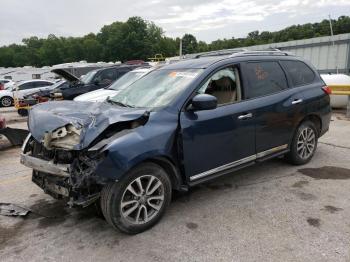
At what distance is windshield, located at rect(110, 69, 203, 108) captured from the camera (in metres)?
4.14

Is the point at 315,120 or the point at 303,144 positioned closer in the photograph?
the point at 303,144

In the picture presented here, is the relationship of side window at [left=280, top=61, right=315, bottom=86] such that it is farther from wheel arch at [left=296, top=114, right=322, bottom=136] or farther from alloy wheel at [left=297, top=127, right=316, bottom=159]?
alloy wheel at [left=297, top=127, right=316, bottom=159]

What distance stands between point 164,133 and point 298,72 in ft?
9.36

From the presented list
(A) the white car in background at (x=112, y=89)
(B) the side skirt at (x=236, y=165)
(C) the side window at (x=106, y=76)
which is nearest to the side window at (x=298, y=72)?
(B) the side skirt at (x=236, y=165)

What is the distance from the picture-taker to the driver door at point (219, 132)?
3.93 m

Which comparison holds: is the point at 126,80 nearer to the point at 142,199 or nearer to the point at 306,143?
the point at 306,143

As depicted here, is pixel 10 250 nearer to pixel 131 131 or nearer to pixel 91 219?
pixel 91 219

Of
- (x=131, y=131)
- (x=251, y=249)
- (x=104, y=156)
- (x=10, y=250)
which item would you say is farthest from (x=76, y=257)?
(x=251, y=249)

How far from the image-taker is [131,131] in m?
Answer: 3.56

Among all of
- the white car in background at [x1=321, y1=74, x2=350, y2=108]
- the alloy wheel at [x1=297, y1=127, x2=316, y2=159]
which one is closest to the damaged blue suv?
the alloy wheel at [x1=297, y1=127, x2=316, y2=159]

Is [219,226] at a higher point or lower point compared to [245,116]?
lower

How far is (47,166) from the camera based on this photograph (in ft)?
11.9

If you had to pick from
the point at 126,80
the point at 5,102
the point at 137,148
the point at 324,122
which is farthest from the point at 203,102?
the point at 5,102

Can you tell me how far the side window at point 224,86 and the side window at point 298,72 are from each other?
1138mm
